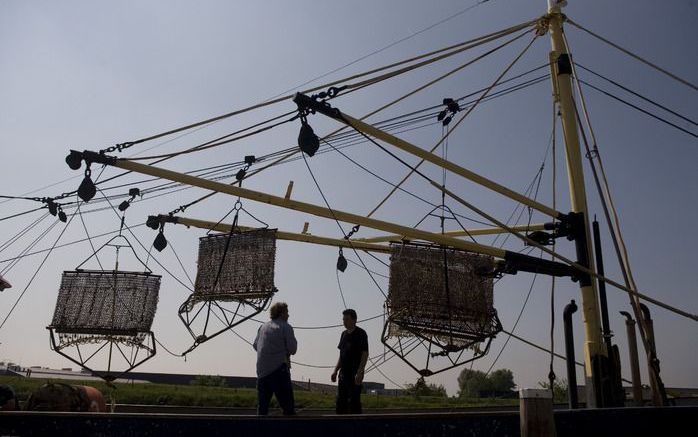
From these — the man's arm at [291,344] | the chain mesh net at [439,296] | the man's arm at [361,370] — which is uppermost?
the chain mesh net at [439,296]

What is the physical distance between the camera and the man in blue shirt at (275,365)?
24.4ft

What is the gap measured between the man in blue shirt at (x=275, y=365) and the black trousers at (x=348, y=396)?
3.54 feet

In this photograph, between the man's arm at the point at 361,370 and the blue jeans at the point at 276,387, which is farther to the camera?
the man's arm at the point at 361,370

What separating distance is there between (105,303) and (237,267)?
2848 mm

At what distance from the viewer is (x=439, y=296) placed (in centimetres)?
1006

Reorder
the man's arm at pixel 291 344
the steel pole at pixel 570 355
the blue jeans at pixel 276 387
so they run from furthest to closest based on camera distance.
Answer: the steel pole at pixel 570 355, the man's arm at pixel 291 344, the blue jeans at pixel 276 387

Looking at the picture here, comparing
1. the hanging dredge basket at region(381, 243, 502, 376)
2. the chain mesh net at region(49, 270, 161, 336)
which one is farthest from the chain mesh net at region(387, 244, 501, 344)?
the chain mesh net at region(49, 270, 161, 336)

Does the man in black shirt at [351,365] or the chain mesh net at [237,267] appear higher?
the chain mesh net at [237,267]

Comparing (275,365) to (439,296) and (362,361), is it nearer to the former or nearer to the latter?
(362,361)

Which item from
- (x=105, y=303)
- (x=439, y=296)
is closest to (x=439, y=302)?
(x=439, y=296)

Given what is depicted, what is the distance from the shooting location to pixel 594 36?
12734mm

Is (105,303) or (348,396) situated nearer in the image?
(348,396)

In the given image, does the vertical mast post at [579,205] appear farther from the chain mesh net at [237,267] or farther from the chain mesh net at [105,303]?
the chain mesh net at [105,303]

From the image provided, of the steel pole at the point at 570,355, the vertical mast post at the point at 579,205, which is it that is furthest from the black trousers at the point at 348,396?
the vertical mast post at the point at 579,205
